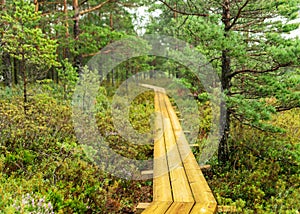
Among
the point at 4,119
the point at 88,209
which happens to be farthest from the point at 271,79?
the point at 4,119

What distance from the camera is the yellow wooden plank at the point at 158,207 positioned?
3.76 m

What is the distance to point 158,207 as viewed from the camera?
391cm

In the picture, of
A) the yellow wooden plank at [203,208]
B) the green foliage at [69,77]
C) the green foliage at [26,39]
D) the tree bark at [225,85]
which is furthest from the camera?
the green foliage at [69,77]

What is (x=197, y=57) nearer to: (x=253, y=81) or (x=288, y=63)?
(x=253, y=81)

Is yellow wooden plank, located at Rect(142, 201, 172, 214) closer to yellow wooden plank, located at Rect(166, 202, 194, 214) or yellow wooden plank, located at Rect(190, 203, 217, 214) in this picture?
yellow wooden plank, located at Rect(166, 202, 194, 214)

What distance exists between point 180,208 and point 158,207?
0.31m

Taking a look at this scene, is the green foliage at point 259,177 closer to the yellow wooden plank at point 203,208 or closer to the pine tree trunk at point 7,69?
the yellow wooden plank at point 203,208

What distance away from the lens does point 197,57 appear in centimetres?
866

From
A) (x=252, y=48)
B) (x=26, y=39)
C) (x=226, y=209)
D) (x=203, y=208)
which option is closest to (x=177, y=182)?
(x=226, y=209)

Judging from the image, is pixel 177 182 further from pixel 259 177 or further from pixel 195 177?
pixel 259 177

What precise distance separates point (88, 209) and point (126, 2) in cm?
1300

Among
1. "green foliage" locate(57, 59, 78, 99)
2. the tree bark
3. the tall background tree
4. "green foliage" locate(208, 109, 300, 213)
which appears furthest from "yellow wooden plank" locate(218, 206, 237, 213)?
"green foliage" locate(57, 59, 78, 99)

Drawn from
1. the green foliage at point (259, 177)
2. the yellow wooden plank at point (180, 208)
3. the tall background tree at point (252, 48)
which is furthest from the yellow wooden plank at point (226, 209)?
the tall background tree at point (252, 48)

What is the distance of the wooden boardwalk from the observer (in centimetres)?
390
